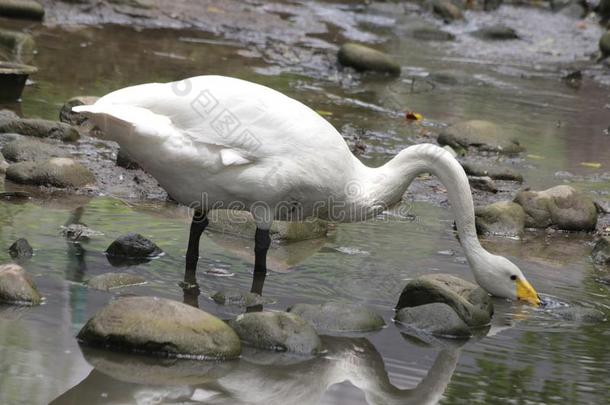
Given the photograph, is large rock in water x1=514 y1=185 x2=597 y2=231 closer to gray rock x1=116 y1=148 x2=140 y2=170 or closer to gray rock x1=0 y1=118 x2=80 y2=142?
gray rock x1=116 y1=148 x2=140 y2=170

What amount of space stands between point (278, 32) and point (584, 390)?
14527 millimetres

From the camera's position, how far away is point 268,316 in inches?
238

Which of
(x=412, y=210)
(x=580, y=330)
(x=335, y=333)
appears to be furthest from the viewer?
(x=412, y=210)

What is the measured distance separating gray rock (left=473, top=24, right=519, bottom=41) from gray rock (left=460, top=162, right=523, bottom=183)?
37.7ft

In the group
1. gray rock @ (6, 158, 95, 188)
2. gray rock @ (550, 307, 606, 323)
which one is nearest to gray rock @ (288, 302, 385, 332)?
gray rock @ (550, 307, 606, 323)

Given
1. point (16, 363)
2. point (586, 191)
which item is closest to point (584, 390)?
point (16, 363)

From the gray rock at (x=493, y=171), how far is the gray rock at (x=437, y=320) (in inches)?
174

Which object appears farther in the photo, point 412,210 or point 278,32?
point 278,32

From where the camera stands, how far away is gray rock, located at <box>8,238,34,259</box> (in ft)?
23.5

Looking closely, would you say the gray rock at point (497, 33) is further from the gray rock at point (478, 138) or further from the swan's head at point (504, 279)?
the swan's head at point (504, 279)

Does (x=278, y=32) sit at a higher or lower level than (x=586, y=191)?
higher

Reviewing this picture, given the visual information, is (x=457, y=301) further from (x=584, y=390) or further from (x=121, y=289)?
(x=121, y=289)

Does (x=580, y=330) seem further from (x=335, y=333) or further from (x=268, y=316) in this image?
(x=268, y=316)

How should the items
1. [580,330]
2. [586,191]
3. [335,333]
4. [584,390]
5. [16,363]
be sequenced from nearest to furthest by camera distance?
[16,363]
[584,390]
[335,333]
[580,330]
[586,191]
